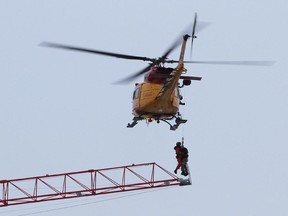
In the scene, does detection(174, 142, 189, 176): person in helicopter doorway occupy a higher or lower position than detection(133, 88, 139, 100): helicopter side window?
lower

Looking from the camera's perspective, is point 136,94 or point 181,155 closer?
point 136,94

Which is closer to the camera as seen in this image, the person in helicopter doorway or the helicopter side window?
the helicopter side window

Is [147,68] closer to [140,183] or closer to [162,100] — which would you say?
[162,100]

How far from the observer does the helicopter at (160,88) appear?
5650 centimetres

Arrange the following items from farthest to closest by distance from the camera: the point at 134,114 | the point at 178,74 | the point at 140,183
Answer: the point at 140,183 < the point at 134,114 < the point at 178,74

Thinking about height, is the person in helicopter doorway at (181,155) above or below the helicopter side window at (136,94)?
below

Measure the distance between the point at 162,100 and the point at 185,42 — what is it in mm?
3407

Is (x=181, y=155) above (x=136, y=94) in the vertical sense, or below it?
below

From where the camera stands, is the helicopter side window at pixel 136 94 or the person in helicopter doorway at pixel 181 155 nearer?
the helicopter side window at pixel 136 94

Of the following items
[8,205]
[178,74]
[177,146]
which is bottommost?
[8,205]

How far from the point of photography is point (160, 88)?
57781 mm

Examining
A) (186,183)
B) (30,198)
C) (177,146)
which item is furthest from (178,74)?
(30,198)

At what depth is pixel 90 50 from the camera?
56.2 meters

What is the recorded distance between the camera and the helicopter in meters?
56.5
